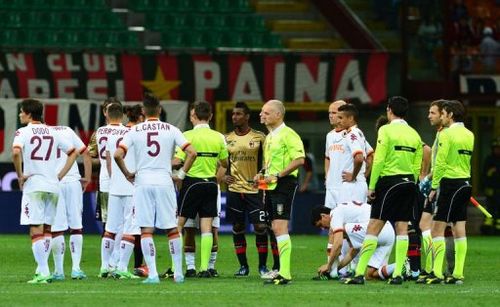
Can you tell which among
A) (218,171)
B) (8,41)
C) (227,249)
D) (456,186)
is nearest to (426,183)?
(456,186)

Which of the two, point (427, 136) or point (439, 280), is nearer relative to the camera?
point (439, 280)

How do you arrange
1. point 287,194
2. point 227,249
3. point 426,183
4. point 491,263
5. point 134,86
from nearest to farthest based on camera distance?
1. point 287,194
2. point 426,183
3. point 491,263
4. point 227,249
5. point 134,86

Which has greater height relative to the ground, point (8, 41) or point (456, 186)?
point (8, 41)

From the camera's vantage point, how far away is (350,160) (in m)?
17.1

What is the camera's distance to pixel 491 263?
2080cm

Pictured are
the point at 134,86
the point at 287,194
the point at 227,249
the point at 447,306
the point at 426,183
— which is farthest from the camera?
the point at 134,86

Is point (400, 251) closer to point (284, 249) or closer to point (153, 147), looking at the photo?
point (284, 249)

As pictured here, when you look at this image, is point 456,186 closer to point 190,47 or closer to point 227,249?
point 227,249

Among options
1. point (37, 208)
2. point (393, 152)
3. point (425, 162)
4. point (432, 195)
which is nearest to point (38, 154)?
point (37, 208)

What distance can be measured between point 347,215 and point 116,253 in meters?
2.84

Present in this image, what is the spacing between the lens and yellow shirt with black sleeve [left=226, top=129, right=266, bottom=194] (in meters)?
18.0

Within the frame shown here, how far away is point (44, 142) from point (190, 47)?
1477cm

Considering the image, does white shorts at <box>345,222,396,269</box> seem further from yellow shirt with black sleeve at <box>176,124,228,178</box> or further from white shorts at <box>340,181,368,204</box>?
yellow shirt with black sleeve at <box>176,124,228,178</box>

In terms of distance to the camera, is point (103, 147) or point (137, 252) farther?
point (137, 252)
